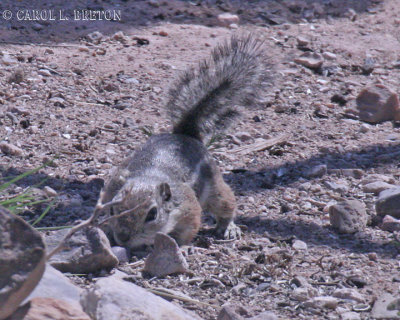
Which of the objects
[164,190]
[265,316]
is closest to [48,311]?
[265,316]

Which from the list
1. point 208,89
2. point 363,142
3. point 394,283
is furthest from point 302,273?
point 363,142

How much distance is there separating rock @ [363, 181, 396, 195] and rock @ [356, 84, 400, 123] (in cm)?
155

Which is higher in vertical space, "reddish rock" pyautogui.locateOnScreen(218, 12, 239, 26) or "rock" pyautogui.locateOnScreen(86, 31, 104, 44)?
"reddish rock" pyautogui.locateOnScreen(218, 12, 239, 26)

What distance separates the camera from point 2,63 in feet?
22.2

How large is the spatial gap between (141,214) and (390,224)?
159cm

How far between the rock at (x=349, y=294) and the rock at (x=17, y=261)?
1.71m

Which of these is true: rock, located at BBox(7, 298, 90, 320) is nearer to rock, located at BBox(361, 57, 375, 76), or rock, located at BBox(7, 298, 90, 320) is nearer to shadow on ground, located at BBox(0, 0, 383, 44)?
shadow on ground, located at BBox(0, 0, 383, 44)

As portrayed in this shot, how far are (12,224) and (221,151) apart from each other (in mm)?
3486

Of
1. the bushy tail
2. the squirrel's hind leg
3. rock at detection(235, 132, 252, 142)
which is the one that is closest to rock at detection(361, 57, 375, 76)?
rock at detection(235, 132, 252, 142)

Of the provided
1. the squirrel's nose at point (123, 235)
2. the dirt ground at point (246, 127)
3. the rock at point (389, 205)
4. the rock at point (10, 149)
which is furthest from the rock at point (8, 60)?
the rock at point (389, 205)

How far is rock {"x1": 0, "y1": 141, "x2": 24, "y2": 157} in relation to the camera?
5.20m

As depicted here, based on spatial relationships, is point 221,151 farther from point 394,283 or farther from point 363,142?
point 394,283

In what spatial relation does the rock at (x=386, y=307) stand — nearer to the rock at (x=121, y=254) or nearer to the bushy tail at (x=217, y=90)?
the rock at (x=121, y=254)

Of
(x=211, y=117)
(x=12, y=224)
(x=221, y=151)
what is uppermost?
(x=12, y=224)
